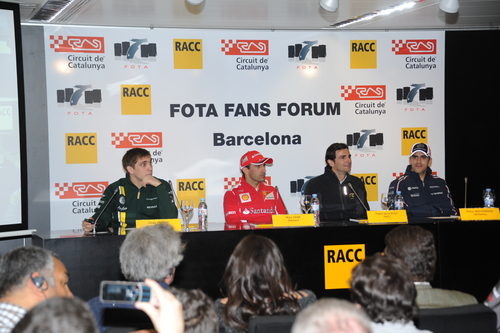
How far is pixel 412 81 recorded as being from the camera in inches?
233

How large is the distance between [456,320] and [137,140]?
3.86 m

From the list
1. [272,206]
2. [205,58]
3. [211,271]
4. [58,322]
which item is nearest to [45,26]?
[205,58]

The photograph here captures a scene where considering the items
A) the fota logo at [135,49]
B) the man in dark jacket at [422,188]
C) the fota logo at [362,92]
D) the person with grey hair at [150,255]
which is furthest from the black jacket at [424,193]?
the person with grey hair at [150,255]

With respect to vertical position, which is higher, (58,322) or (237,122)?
(237,122)

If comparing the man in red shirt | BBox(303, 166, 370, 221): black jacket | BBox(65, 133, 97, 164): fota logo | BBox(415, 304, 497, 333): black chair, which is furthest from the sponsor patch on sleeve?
BBox(415, 304, 497, 333): black chair

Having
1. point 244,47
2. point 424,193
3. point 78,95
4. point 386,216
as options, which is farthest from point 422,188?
point 78,95

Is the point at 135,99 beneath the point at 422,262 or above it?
above

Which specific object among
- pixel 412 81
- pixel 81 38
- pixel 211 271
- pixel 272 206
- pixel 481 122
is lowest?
pixel 211 271

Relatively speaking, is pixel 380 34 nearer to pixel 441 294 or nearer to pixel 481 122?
pixel 481 122

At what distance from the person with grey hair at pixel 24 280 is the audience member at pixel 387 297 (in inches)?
36.6

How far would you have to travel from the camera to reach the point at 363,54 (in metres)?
5.85

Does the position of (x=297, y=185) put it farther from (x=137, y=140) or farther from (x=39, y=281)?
(x=39, y=281)

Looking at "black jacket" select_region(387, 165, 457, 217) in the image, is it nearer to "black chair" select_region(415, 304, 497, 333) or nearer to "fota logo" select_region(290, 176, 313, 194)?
"fota logo" select_region(290, 176, 313, 194)

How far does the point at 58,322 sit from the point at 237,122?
4650 millimetres
